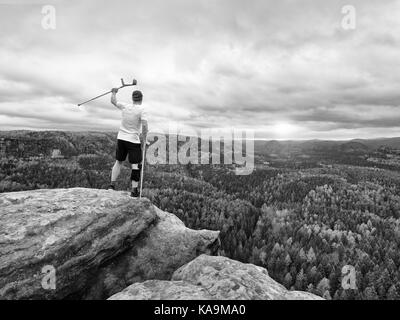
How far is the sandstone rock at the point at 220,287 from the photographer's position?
21.7 ft

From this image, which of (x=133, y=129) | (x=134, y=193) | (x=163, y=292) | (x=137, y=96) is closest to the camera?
(x=163, y=292)

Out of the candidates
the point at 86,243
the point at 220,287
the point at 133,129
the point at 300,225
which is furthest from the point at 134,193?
the point at 300,225

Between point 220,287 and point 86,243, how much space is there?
13.4 feet

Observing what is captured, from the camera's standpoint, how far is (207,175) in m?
42.8

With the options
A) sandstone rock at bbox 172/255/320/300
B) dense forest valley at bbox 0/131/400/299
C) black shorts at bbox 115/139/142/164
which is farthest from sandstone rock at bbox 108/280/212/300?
dense forest valley at bbox 0/131/400/299

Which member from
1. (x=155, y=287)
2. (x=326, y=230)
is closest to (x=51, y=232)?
(x=155, y=287)

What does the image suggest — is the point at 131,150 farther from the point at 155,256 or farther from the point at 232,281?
the point at 232,281

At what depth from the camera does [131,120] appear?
1039 centimetres

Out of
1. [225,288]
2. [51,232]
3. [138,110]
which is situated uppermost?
[138,110]

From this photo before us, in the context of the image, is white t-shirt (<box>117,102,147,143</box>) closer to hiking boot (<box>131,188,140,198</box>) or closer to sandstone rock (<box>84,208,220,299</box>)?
hiking boot (<box>131,188,140,198</box>)

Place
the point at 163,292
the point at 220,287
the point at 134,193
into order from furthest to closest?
the point at 134,193 → the point at 220,287 → the point at 163,292

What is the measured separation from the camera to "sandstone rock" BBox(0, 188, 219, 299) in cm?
725
